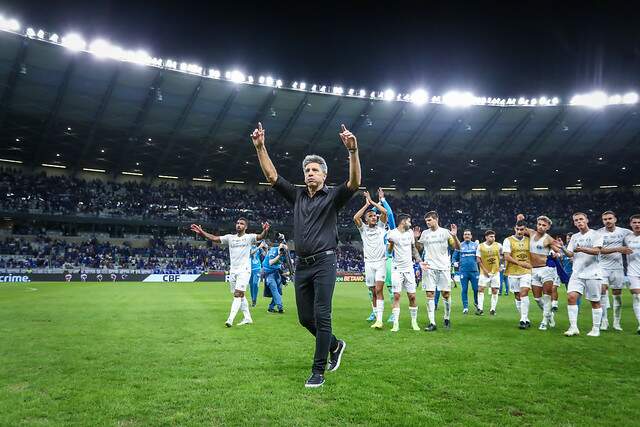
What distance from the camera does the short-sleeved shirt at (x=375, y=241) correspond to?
10.1 m

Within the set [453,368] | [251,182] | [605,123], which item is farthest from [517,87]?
[453,368]

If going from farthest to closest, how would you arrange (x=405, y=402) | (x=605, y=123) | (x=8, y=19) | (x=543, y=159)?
1. (x=543, y=159)
2. (x=605, y=123)
3. (x=8, y=19)
4. (x=405, y=402)

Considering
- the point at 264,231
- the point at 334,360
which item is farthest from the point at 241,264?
the point at 334,360

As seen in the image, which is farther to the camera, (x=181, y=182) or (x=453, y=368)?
(x=181, y=182)

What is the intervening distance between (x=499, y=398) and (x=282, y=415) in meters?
2.30

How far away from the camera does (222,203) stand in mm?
54250

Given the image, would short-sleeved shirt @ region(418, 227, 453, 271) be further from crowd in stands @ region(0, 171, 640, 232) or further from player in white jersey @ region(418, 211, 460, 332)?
crowd in stands @ region(0, 171, 640, 232)

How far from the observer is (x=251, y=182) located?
191 feet

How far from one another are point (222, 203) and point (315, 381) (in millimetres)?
51102

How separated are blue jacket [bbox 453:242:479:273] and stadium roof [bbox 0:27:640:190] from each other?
27644mm

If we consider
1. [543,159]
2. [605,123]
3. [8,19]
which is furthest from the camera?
[543,159]

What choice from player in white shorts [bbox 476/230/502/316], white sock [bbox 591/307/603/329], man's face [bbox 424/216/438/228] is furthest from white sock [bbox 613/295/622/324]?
man's face [bbox 424/216/438/228]

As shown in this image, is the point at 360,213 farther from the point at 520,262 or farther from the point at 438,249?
the point at 520,262

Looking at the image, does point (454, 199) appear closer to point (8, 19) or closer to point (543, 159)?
point (543, 159)
